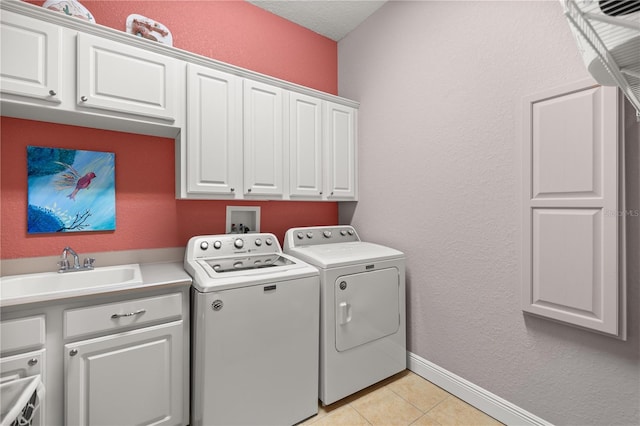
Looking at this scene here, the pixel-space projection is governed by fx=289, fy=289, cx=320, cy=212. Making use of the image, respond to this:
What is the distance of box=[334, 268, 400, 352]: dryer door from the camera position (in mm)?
1918

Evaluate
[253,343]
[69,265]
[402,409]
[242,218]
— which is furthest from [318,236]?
[69,265]

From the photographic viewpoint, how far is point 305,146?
2.43m

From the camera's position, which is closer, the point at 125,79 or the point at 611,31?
the point at 611,31

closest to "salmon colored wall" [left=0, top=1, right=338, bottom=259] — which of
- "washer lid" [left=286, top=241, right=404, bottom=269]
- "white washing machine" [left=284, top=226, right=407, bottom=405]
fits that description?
"washer lid" [left=286, top=241, right=404, bottom=269]

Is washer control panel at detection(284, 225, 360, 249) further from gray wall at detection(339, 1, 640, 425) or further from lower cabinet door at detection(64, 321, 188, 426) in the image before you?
lower cabinet door at detection(64, 321, 188, 426)

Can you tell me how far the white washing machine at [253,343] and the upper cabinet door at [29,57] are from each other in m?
1.15

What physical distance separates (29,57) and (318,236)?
207 centimetres

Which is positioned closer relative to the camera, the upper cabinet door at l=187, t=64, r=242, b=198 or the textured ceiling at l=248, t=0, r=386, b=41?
the upper cabinet door at l=187, t=64, r=242, b=198

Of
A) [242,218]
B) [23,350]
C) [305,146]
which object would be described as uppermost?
[305,146]

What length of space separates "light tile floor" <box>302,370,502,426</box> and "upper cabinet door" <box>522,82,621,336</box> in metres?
0.83

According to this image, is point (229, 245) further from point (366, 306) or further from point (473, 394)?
point (473, 394)

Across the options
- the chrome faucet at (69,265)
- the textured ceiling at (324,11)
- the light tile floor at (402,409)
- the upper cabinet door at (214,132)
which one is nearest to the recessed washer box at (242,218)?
the upper cabinet door at (214,132)

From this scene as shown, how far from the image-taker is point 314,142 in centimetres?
248

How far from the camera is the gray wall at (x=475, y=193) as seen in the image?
1463 millimetres
